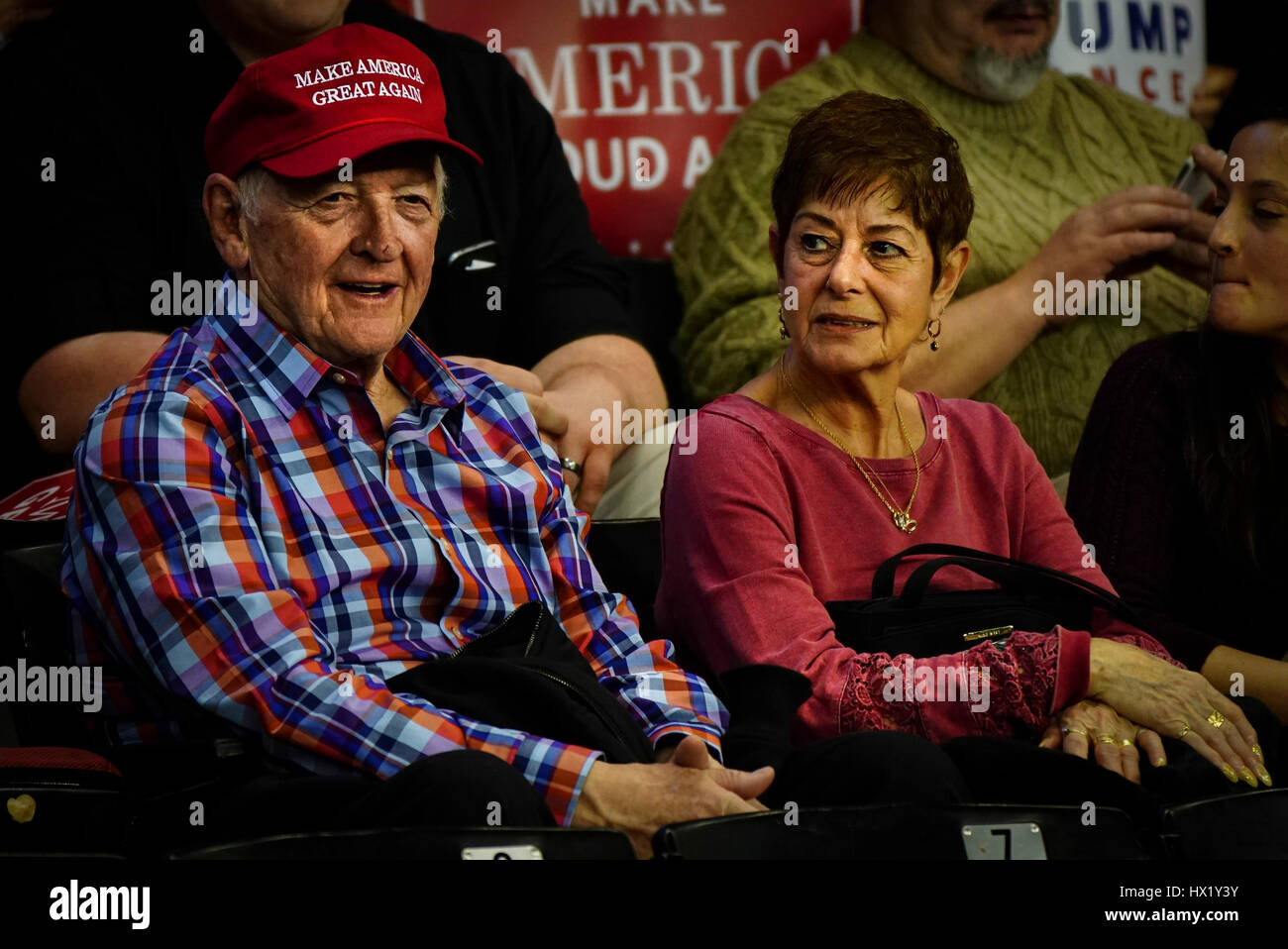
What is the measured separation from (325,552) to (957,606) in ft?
2.55

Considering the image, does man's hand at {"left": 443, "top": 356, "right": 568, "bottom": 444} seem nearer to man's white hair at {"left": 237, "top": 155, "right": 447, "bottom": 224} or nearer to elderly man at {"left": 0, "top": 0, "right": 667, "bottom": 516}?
elderly man at {"left": 0, "top": 0, "right": 667, "bottom": 516}

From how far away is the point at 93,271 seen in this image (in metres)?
2.49

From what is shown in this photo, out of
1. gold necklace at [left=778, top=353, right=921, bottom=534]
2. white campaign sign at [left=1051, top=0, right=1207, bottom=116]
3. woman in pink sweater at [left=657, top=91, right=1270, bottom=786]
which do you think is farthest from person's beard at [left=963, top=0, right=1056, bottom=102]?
gold necklace at [left=778, top=353, right=921, bottom=534]

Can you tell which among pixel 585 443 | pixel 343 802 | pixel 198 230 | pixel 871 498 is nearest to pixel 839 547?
pixel 871 498

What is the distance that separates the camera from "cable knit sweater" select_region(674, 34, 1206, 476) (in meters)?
3.01

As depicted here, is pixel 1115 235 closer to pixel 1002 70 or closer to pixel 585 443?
pixel 1002 70

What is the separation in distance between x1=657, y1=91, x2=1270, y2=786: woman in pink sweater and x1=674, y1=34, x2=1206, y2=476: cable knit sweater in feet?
2.09

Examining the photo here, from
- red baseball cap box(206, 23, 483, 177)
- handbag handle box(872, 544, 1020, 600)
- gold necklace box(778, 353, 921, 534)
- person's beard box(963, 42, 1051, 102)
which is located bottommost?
handbag handle box(872, 544, 1020, 600)

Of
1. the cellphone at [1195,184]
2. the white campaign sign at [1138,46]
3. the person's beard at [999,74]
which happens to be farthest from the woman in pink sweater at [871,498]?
the white campaign sign at [1138,46]

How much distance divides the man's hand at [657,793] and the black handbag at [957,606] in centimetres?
34

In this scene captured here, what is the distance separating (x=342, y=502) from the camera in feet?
6.27

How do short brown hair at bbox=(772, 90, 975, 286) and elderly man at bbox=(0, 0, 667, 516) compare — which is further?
elderly man at bbox=(0, 0, 667, 516)

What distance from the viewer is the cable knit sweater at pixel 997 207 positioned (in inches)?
119

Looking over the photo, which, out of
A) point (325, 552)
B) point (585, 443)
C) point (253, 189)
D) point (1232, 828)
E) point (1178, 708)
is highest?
point (253, 189)
